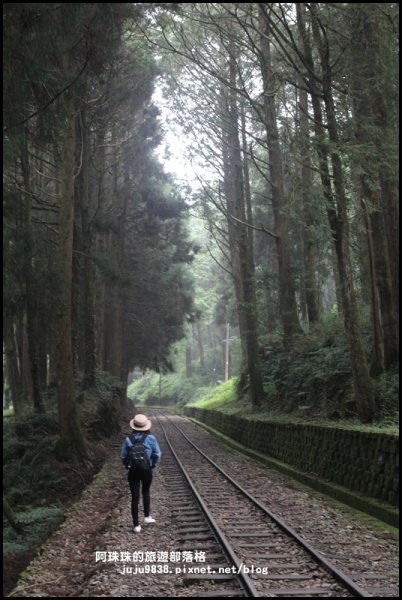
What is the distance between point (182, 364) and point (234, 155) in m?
58.1

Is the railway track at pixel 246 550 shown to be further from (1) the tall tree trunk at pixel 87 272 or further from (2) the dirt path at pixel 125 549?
(1) the tall tree trunk at pixel 87 272

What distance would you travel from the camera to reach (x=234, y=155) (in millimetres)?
21219

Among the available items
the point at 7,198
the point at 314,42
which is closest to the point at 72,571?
the point at 7,198

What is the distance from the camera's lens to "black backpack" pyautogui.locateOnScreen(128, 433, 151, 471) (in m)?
7.59

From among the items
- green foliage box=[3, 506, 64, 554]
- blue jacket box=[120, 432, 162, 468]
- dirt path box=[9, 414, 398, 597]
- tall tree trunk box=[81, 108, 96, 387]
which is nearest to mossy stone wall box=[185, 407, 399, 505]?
dirt path box=[9, 414, 398, 597]

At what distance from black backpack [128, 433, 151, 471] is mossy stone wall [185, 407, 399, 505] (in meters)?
3.75

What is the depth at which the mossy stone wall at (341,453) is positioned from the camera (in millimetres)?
8344

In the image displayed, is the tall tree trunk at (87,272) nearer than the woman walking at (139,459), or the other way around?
the woman walking at (139,459)

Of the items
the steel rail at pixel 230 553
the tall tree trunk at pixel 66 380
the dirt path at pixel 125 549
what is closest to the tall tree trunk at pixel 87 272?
the tall tree trunk at pixel 66 380

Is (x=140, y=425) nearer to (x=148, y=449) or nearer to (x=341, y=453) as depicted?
(x=148, y=449)

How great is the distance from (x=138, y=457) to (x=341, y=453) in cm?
451

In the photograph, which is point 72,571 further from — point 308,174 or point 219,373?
point 219,373

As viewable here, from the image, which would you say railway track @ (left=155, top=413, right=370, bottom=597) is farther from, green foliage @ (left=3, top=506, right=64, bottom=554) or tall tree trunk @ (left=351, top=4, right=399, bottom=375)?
tall tree trunk @ (left=351, top=4, right=399, bottom=375)

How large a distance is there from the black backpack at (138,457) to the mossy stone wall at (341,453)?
375 centimetres
